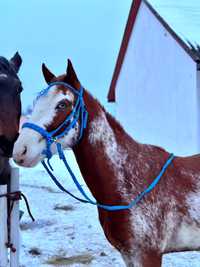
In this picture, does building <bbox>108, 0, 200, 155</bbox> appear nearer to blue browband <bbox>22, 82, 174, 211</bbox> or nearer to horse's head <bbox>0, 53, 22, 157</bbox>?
horse's head <bbox>0, 53, 22, 157</bbox>

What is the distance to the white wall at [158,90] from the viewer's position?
355 inches

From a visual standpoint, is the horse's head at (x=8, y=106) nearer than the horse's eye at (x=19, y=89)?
Yes

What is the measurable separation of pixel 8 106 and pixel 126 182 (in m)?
1.23

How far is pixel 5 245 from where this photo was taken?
3.10 meters

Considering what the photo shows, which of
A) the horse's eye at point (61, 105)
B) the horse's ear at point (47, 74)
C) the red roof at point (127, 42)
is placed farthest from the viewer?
the red roof at point (127, 42)

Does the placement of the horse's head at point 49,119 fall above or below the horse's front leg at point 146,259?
above

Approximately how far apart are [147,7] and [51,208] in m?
7.03

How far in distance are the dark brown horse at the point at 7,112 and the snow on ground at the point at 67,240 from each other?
1.68 metres

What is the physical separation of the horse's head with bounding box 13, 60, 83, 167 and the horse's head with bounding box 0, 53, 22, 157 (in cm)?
71

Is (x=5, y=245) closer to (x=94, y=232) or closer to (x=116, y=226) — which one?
(x=116, y=226)

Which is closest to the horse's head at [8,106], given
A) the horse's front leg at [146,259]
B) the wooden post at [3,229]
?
the wooden post at [3,229]

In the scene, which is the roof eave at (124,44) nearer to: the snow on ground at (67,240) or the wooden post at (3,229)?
the snow on ground at (67,240)

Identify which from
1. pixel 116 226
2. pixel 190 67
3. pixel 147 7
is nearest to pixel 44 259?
pixel 116 226

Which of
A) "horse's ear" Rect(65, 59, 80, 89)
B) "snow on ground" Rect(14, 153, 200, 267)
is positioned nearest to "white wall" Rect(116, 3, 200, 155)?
"snow on ground" Rect(14, 153, 200, 267)
